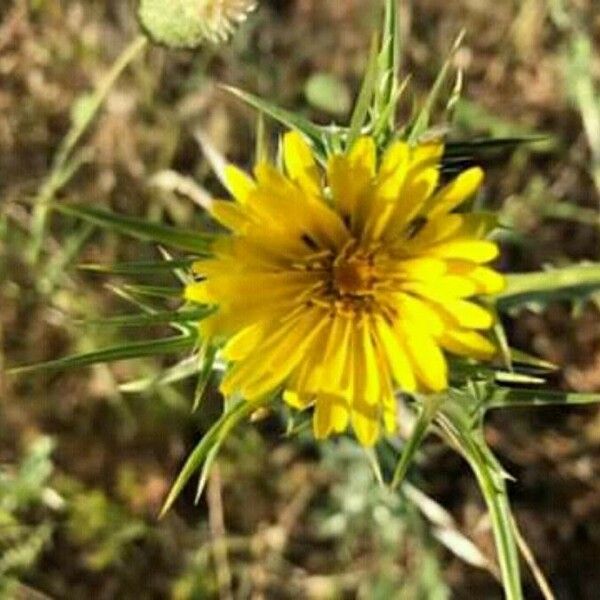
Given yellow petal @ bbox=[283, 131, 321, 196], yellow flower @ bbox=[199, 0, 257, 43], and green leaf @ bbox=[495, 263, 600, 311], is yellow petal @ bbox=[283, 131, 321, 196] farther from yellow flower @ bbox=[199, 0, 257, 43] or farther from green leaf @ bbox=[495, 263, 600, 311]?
yellow flower @ bbox=[199, 0, 257, 43]

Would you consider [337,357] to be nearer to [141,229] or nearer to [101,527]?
[141,229]

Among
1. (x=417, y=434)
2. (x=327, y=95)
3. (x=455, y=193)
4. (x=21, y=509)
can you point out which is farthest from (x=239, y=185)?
(x=327, y=95)

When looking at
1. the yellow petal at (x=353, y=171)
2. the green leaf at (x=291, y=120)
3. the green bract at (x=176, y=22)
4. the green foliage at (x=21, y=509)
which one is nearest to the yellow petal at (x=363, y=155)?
the yellow petal at (x=353, y=171)

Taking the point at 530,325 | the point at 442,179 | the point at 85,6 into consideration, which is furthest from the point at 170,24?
the point at 530,325

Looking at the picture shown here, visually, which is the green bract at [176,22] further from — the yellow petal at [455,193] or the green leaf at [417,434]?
the green leaf at [417,434]

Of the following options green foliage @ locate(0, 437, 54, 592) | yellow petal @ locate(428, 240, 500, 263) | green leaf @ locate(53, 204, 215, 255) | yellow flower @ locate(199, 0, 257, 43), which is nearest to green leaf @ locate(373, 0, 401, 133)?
yellow petal @ locate(428, 240, 500, 263)
